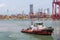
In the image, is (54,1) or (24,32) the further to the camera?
(54,1)

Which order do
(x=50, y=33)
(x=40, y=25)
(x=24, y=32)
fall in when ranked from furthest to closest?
(x=24, y=32)
(x=40, y=25)
(x=50, y=33)

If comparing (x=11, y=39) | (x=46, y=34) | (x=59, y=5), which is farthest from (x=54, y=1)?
(x=11, y=39)

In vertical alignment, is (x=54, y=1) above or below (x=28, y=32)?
above

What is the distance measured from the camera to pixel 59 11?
2232 inches

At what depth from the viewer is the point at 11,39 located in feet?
86.1

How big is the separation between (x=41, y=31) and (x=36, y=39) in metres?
3.80

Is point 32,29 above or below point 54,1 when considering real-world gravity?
below

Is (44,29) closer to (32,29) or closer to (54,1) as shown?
(32,29)

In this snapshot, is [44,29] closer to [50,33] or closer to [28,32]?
[50,33]

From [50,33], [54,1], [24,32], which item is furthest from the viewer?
[54,1]

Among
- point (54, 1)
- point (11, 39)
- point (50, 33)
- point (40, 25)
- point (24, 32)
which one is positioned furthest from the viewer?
point (54, 1)

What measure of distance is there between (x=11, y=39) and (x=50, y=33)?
5678 millimetres

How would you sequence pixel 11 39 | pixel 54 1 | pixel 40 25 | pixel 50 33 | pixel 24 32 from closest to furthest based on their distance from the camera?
pixel 11 39
pixel 50 33
pixel 40 25
pixel 24 32
pixel 54 1

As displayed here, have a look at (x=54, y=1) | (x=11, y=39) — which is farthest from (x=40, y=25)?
(x=54, y=1)
